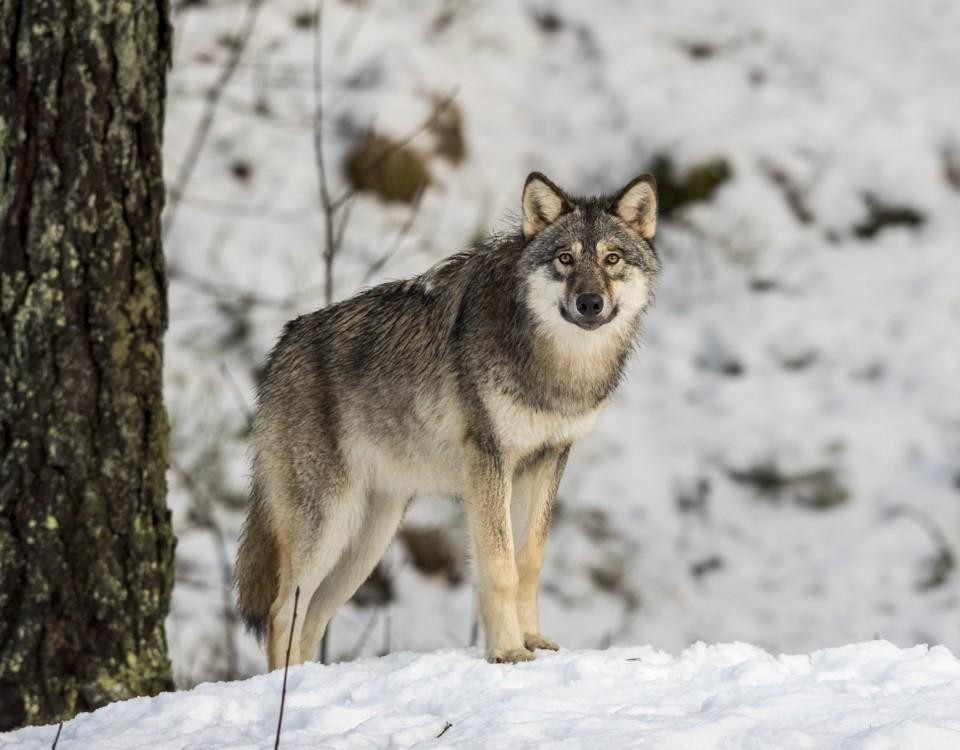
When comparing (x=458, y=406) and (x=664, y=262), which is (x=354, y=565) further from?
(x=664, y=262)

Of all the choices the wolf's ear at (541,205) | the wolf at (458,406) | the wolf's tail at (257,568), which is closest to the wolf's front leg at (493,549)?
the wolf at (458,406)

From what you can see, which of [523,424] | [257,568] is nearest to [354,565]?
[257,568]

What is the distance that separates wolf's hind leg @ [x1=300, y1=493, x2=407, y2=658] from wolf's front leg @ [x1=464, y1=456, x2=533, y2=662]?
710 millimetres

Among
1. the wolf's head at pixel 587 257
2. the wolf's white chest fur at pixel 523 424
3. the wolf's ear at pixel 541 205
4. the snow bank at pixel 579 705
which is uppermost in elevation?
the wolf's ear at pixel 541 205

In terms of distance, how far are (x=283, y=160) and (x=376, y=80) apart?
1.00m

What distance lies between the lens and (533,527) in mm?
5188

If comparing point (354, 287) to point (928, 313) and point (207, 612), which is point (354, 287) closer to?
point (207, 612)

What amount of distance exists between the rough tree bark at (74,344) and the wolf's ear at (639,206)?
5.53 ft

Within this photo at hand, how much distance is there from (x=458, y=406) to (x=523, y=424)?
265 millimetres

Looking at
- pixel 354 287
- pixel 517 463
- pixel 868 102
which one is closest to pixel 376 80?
pixel 354 287

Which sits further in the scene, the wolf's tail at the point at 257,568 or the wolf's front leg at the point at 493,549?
the wolf's tail at the point at 257,568

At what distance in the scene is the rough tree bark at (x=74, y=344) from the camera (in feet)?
14.7

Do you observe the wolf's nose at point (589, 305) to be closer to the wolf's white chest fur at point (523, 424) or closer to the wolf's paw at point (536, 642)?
the wolf's white chest fur at point (523, 424)

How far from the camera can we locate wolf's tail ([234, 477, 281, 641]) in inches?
219
